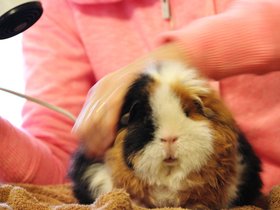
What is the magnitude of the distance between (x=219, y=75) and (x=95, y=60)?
42 cm

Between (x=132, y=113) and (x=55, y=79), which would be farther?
(x=55, y=79)

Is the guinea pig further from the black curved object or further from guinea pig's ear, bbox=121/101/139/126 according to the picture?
the black curved object

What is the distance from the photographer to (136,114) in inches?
23.5

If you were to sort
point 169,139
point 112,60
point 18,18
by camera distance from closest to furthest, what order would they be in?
point 169,139 < point 18,18 < point 112,60

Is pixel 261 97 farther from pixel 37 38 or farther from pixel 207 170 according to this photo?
pixel 37 38

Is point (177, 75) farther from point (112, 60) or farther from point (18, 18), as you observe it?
point (112, 60)

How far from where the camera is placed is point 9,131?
891mm

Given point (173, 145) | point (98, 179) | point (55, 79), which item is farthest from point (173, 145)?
point (55, 79)

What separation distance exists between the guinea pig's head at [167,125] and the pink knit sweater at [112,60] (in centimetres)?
8

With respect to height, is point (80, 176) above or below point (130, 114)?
below

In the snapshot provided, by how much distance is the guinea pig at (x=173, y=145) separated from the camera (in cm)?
58

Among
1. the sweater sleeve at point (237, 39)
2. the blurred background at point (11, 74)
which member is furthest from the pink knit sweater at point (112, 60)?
the blurred background at point (11, 74)

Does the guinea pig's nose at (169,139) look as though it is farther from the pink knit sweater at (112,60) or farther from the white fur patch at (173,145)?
the pink knit sweater at (112,60)

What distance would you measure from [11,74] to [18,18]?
81cm
